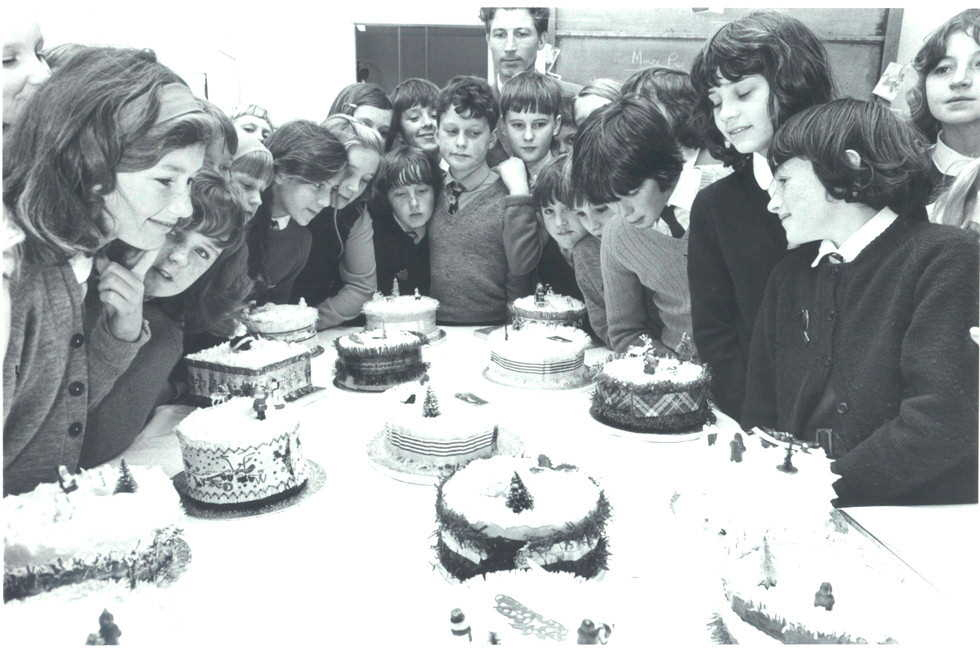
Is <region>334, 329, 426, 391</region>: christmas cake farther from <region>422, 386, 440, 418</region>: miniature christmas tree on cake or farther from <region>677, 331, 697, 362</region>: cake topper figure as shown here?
<region>677, 331, 697, 362</region>: cake topper figure

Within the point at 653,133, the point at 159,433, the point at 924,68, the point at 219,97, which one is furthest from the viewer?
the point at 219,97

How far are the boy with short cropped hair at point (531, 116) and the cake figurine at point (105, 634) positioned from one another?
9.20 feet

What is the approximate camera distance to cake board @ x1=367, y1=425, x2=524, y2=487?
1646mm

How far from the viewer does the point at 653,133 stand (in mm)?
2438

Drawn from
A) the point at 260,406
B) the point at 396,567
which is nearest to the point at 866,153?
the point at 396,567

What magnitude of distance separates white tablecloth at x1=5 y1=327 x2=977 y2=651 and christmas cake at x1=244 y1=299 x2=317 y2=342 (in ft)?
2.53

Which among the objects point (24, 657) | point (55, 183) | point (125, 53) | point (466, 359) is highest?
point (125, 53)

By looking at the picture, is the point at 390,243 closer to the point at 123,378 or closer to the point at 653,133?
the point at 653,133

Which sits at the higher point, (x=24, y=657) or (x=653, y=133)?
(x=653, y=133)

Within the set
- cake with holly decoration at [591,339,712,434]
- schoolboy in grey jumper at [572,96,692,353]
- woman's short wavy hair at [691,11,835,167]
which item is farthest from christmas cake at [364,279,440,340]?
woman's short wavy hair at [691,11,835,167]

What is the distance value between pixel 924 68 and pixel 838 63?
347 cm

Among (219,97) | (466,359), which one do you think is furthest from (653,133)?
(219,97)

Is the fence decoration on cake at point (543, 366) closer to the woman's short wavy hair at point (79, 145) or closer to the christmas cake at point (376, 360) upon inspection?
the christmas cake at point (376, 360)

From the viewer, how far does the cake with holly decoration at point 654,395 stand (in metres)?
1.92
